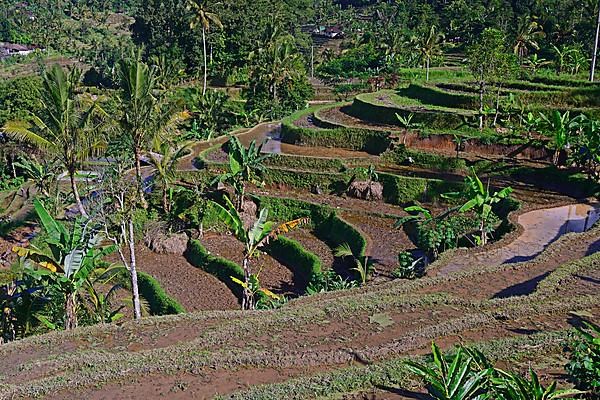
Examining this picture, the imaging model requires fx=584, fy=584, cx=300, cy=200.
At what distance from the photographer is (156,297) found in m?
18.3

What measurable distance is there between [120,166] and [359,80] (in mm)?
Answer: 32450

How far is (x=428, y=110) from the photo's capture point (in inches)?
1164

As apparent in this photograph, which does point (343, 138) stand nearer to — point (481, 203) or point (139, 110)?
point (481, 203)

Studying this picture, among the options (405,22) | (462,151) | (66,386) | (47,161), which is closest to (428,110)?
(462,151)

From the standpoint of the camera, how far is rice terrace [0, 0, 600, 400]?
30.7ft

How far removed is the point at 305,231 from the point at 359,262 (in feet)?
19.2

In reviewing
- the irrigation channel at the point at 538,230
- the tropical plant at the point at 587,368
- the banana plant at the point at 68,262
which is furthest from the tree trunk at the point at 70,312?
the tropical plant at the point at 587,368

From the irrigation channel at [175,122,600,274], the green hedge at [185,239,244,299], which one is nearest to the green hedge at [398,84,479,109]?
the irrigation channel at [175,122,600,274]

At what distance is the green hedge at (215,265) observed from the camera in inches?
760

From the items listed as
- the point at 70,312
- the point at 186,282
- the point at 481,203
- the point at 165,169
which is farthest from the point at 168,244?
the point at 481,203

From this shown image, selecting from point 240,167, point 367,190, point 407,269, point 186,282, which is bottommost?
point 186,282

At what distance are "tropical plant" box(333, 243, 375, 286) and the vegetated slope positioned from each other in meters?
4.38

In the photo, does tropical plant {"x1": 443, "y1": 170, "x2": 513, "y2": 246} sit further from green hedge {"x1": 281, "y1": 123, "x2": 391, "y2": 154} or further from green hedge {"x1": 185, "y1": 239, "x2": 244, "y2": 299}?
green hedge {"x1": 281, "y1": 123, "x2": 391, "y2": 154}

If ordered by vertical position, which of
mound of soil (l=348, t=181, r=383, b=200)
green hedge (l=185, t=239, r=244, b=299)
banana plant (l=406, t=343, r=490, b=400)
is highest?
banana plant (l=406, t=343, r=490, b=400)
